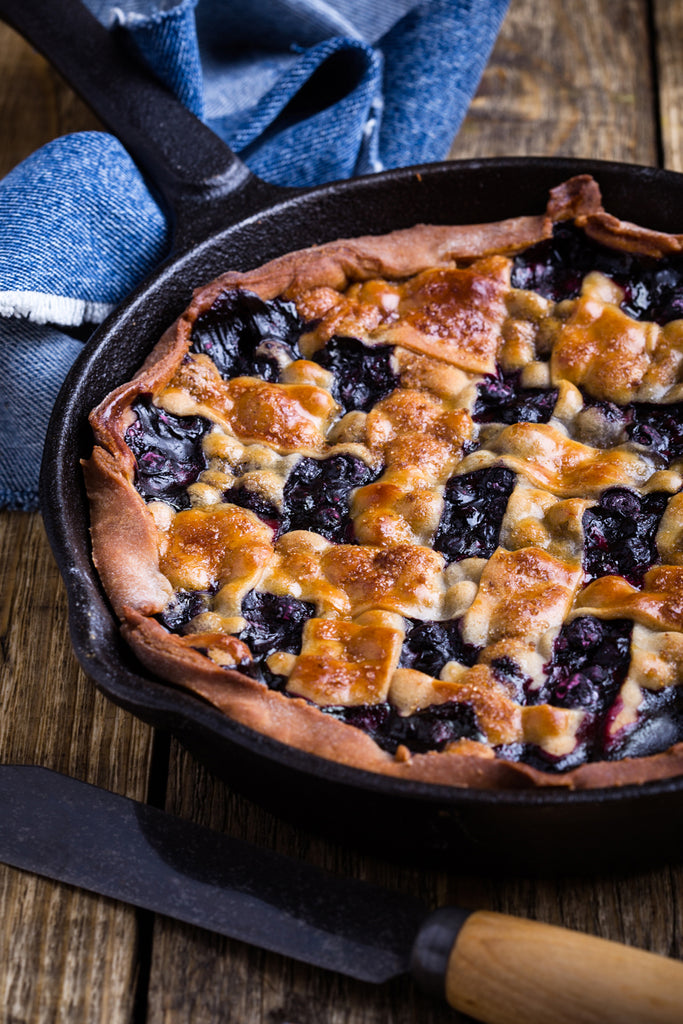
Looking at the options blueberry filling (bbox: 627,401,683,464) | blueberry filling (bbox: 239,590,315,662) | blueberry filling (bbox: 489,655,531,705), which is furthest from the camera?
blueberry filling (bbox: 627,401,683,464)

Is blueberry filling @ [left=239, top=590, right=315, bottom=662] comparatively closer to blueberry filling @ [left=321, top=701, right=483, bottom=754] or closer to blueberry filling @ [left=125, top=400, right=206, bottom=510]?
blueberry filling @ [left=321, top=701, right=483, bottom=754]

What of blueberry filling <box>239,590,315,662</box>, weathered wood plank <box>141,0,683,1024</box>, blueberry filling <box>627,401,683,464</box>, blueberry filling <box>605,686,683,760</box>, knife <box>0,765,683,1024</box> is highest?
blueberry filling <box>627,401,683,464</box>

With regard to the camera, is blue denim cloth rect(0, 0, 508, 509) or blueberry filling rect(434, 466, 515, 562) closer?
blueberry filling rect(434, 466, 515, 562)

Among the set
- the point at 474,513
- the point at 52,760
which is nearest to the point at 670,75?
the point at 474,513

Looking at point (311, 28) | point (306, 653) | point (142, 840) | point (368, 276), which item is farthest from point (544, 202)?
point (142, 840)

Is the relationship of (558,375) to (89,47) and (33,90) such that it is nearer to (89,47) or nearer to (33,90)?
(89,47)

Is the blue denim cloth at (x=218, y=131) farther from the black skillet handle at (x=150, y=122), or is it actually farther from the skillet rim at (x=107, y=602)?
the skillet rim at (x=107, y=602)

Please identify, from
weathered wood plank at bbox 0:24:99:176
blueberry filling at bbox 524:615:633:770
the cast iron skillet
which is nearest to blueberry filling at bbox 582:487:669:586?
blueberry filling at bbox 524:615:633:770
